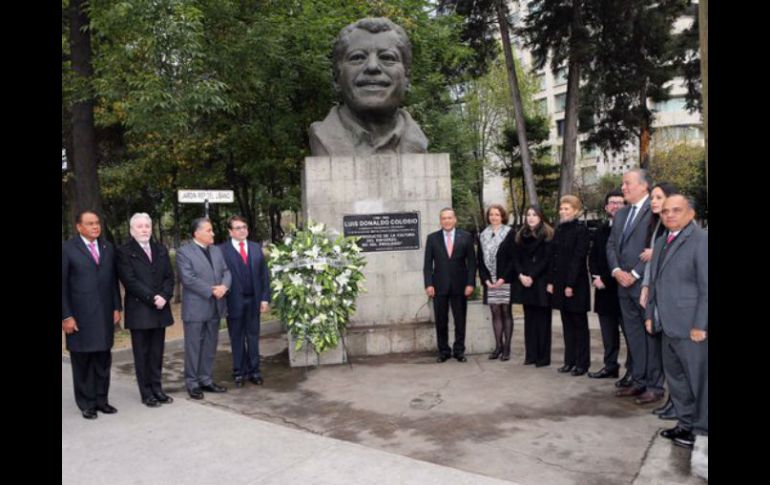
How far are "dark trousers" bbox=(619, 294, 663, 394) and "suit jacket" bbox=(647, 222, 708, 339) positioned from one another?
1.27 m

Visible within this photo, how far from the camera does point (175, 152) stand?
15797 mm

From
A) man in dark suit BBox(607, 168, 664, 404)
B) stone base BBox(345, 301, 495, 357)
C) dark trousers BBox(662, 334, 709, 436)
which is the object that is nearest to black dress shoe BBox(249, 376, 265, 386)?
stone base BBox(345, 301, 495, 357)

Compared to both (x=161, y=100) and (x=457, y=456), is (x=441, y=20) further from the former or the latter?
(x=457, y=456)

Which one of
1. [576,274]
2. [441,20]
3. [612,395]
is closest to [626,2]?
[441,20]

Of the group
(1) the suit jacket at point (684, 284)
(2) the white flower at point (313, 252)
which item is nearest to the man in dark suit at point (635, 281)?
(1) the suit jacket at point (684, 284)

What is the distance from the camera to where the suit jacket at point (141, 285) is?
18.9ft

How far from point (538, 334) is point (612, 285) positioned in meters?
1.22

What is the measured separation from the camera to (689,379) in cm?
430

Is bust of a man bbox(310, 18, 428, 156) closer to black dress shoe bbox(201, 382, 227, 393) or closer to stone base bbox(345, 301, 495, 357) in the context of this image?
stone base bbox(345, 301, 495, 357)

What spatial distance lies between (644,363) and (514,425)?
1.71 metres

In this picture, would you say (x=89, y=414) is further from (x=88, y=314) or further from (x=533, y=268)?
(x=533, y=268)

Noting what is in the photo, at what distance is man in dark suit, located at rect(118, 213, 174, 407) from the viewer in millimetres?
5758

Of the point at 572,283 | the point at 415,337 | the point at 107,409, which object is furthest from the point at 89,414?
the point at 572,283

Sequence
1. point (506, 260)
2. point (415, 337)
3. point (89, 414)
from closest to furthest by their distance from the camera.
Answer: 1. point (89, 414)
2. point (506, 260)
3. point (415, 337)
